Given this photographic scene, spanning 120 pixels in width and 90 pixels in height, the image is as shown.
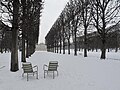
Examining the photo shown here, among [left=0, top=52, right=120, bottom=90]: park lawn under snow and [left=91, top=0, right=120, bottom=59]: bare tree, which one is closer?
[left=0, top=52, right=120, bottom=90]: park lawn under snow

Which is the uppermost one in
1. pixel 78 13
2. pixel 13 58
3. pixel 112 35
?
pixel 78 13

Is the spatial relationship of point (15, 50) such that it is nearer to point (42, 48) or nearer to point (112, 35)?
point (112, 35)

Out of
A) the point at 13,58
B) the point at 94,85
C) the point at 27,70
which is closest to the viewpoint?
the point at 94,85

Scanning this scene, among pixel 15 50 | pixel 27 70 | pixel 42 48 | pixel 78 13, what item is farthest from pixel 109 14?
pixel 42 48

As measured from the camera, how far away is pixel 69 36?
46750mm

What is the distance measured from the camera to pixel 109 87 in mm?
8172

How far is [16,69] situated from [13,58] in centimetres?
83

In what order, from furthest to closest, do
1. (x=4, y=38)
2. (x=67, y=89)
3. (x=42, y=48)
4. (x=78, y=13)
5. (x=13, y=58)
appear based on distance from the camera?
(x=42, y=48), (x=4, y=38), (x=78, y=13), (x=13, y=58), (x=67, y=89)

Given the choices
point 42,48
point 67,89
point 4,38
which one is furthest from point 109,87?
point 42,48

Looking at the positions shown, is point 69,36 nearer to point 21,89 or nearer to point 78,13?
point 78,13

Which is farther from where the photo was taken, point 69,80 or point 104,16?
point 104,16

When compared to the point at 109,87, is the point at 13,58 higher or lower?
higher

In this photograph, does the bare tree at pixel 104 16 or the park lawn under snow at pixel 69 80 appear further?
the bare tree at pixel 104 16

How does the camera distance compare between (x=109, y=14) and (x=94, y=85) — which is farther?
(x=109, y=14)
